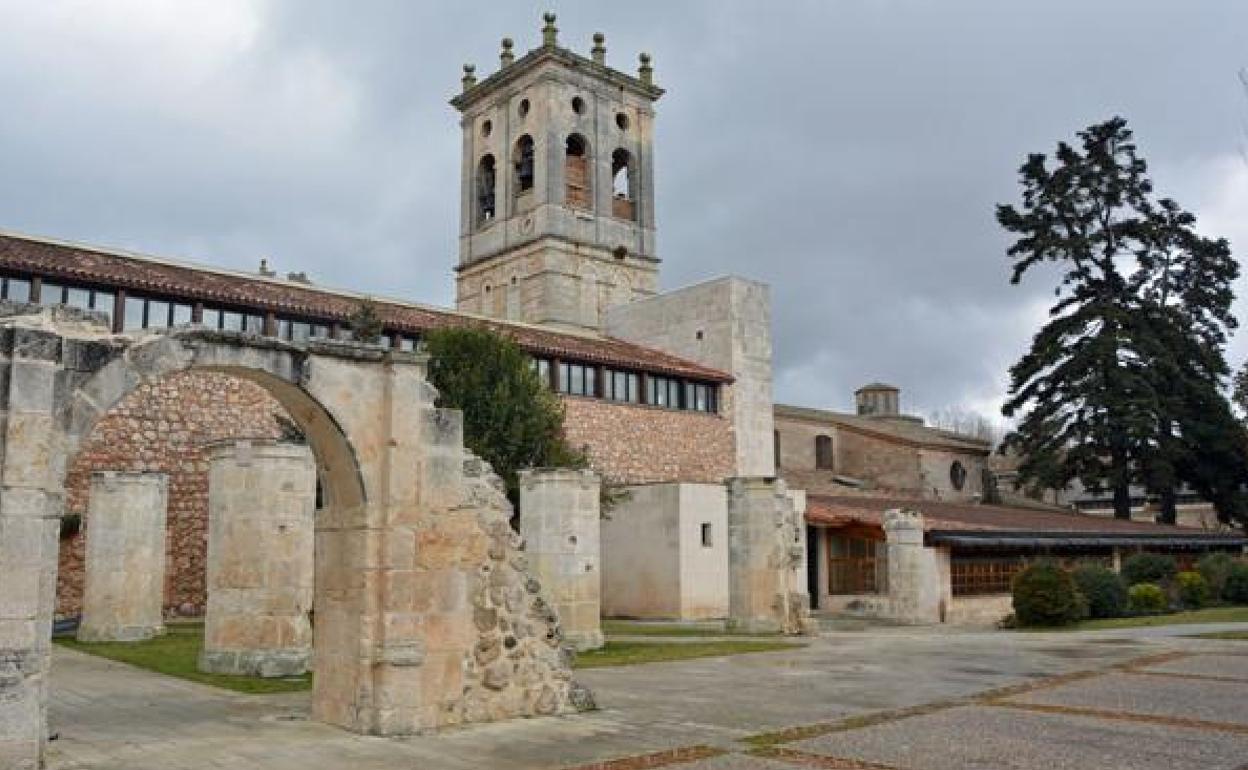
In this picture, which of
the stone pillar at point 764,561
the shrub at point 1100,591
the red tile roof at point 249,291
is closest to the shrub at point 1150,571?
the shrub at point 1100,591

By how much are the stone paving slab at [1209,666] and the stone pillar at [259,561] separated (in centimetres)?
1182

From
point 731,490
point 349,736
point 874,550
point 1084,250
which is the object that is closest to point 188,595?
point 731,490

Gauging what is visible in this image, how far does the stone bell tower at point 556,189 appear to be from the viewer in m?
47.4

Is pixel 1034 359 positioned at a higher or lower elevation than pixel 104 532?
higher

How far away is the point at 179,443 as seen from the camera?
77.7 ft

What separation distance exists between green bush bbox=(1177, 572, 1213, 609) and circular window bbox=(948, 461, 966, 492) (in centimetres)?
1590

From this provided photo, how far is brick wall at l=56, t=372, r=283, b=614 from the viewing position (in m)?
22.7

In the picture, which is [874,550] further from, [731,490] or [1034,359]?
[1034,359]

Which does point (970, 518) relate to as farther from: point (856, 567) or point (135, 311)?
point (135, 311)

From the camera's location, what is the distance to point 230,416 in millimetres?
24500

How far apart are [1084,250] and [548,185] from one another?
23.1m

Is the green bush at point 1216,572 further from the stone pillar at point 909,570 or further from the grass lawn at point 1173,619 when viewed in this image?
the stone pillar at point 909,570

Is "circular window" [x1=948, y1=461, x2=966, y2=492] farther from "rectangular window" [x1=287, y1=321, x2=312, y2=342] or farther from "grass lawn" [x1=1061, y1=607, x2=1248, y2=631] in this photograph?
"rectangular window" [x1=287, y1=321, x2=312, y2=342]

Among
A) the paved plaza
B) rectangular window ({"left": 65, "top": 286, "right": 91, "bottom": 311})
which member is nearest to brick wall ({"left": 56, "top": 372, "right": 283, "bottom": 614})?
rectangular window ({"left": 65, "top": 286, "right": 91, "bottom": 311})
